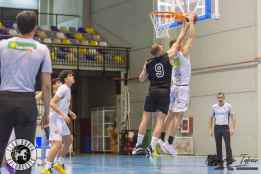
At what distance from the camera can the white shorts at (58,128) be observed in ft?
43.8

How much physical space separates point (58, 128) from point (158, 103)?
2.23 meters

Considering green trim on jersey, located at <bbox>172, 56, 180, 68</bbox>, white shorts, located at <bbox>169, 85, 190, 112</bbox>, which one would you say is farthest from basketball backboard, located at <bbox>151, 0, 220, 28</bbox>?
green trim on jersey, located at <bbox>172, 56, 180, 68</bbox>

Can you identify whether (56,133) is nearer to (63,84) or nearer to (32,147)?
(63,84)

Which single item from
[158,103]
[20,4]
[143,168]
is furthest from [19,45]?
[20,4]

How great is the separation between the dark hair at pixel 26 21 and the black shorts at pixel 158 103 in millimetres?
6236

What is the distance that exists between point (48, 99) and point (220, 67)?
68.6 ft

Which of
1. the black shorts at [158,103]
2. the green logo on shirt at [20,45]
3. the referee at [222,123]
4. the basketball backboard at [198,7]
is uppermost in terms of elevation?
the basketball backboard at [198,7]

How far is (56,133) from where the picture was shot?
13.4 m

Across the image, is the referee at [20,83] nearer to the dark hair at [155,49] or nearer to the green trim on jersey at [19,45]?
the green trim on jersey at [19,45]

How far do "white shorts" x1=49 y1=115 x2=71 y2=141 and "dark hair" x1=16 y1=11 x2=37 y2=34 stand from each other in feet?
22.0

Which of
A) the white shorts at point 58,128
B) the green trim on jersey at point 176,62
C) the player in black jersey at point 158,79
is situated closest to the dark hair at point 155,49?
the player in black jersey at point 158,79

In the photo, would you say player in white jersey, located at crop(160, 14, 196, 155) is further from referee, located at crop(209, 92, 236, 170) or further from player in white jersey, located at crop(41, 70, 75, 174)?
referee, located at crop(209, 92, 236, 170)

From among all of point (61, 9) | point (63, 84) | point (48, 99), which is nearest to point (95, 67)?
point (61, 9)

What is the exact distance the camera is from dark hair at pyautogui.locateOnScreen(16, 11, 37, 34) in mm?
6707
